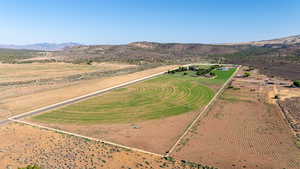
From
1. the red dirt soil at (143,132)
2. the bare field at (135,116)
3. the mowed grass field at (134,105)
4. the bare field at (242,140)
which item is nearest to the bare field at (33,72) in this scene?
the mowed grass field at (134,105)

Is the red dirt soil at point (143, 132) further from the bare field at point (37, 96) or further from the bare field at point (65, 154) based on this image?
the bare field at point (37, 96)

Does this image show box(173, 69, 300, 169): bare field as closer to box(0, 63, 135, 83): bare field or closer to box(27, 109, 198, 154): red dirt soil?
box(27, 109, 198, 154): red dirt soil

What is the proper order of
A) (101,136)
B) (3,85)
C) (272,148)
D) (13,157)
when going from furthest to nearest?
1. (3,85)
2. (101,136)
3. (272,148)
4. (13,157)

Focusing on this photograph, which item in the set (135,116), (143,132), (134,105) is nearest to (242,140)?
(143,132)

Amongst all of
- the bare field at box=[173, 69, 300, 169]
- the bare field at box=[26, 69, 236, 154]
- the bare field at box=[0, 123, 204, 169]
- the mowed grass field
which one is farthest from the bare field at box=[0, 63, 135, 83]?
the bare field at box=[173, 69, 300, 169]

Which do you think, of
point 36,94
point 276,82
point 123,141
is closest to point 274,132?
point 123,141

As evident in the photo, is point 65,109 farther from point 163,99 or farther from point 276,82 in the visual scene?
point 276,82

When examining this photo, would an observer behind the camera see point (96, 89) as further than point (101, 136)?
Yes
